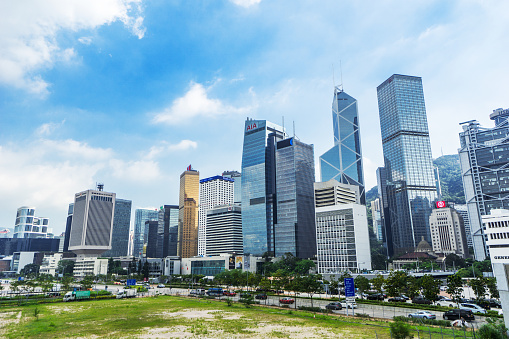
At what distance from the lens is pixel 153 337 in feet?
139

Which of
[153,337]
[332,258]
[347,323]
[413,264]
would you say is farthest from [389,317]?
[413,264]

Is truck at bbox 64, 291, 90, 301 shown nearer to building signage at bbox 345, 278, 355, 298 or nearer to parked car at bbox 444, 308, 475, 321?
building signage at bbox 345, 278, 355, 298

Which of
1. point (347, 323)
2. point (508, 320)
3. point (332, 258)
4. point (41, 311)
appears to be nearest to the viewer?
point (508, 320)

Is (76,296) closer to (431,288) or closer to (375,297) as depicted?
(375,297)

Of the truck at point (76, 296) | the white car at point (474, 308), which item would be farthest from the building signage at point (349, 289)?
the truck at point (76, 296)

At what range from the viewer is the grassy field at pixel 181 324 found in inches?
1732

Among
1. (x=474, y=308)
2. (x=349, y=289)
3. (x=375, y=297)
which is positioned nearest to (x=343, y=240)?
(x=375, y=297)

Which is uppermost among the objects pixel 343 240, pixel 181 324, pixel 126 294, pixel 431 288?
pixel 343 240

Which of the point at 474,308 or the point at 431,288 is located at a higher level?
the point at 431,288

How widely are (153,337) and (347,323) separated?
92.8 ft

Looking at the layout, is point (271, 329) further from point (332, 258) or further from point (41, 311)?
point (332, 258)

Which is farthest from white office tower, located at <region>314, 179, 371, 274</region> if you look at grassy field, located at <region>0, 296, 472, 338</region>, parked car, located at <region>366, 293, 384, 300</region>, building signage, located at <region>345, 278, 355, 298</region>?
building signage, located at <region>345, 278, 355, 298</region>

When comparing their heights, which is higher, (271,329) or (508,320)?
(508,320)

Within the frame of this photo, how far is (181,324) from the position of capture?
5106cm
